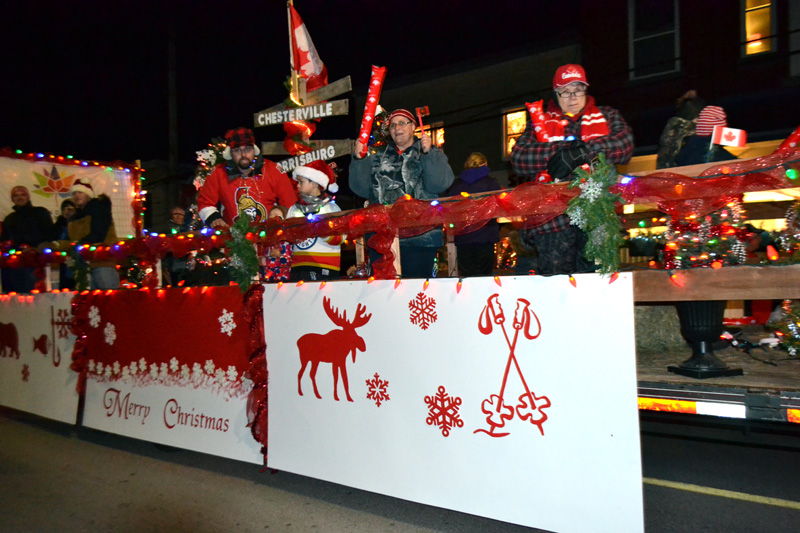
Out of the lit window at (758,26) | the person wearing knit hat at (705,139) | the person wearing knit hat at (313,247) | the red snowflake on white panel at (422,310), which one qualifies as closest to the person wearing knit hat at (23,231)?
the person wearing knit hat at (313,247)

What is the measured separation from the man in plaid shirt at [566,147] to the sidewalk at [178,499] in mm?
1736

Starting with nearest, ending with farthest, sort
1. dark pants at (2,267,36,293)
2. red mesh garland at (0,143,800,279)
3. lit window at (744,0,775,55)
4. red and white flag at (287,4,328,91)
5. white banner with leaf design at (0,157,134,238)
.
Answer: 1. red mesh garland at (0,143,800,279)
2. red and white flag at (287,4,328,91)
3. dark pants at (2,267,36,293)
4. white banner with leaf design at (0,157,134,238)
5. lit window at (744,0,775,55)

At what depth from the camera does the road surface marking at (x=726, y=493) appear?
3.67m

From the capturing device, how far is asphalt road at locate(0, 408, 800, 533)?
12.0 ft

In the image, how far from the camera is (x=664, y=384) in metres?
3.37

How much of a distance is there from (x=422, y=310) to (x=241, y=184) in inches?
135

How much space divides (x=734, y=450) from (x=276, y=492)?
370 cm

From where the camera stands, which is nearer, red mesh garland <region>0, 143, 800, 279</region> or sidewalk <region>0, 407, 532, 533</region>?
red mesh garland <region>0, 143, 800, 279</region>

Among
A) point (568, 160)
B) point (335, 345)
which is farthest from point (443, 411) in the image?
point (568, 160)

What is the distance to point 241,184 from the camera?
20.6 ft

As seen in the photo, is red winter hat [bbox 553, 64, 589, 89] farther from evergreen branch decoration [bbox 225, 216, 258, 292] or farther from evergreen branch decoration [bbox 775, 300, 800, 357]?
evergreen branch decoration [bbox 225, 216, 258, 292]

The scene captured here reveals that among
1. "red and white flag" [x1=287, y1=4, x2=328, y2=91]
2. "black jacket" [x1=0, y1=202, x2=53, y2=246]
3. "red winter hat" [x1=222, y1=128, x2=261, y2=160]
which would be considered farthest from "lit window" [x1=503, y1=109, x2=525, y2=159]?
"black jacket" [x1=0, y1=202, x2=53, y2=246]

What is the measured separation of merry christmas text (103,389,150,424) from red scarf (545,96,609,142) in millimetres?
4236

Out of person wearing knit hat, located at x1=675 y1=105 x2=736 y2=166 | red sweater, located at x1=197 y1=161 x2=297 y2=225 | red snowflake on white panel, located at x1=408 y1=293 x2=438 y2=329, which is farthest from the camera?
red sweater, located at x1=197 y1=161 x2=297 y2=225
